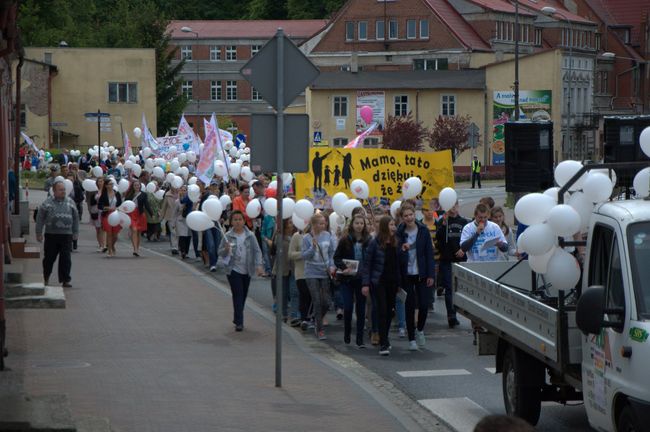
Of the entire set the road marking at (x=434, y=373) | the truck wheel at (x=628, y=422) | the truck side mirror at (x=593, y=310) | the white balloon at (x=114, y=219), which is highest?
the truck side mirror at (x=593, y=310)

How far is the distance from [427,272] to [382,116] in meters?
75.3

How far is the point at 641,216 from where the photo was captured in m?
8.96

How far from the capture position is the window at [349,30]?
10306cm

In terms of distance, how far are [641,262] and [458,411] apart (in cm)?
358

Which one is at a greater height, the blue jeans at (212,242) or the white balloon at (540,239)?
the white balloon at (540,239)

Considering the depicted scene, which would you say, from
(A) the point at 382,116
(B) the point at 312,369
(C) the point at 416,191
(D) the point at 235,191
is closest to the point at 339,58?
(A) the point at 382,116

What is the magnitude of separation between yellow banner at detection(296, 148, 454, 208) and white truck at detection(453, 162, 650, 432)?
992 cm

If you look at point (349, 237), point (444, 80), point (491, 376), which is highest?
point (444, 80)

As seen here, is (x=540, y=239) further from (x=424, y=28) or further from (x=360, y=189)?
(x=424, y=28)

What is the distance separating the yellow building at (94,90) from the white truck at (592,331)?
69576 millimetres

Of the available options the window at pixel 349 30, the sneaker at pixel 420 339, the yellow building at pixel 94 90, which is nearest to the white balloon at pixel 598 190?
the sneaker at pixel 420 339

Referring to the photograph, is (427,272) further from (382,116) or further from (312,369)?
(382,116)

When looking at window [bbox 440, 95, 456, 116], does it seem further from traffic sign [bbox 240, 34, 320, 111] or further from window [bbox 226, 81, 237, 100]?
traffic sign [bbox 240, 34, 320, 111]

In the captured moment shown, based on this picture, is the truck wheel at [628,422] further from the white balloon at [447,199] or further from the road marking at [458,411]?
the white balloon at [447,199]
